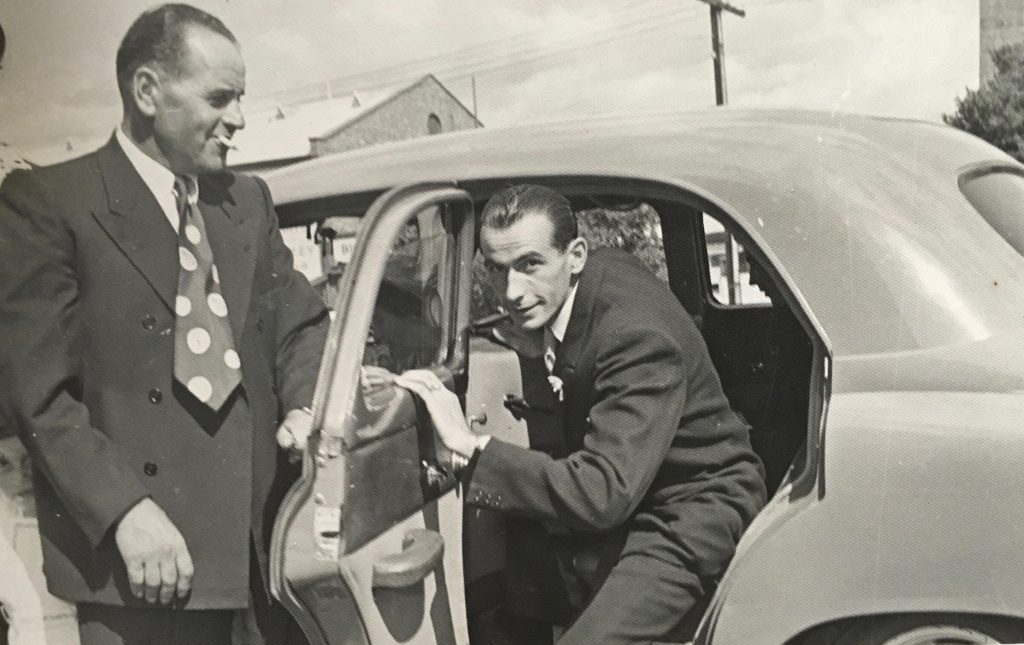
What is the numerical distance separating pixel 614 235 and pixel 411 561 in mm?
1138

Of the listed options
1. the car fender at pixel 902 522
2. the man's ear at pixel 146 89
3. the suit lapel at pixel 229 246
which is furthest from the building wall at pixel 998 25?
the man's ear at pixel 146 89

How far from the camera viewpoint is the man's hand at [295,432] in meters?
2.21

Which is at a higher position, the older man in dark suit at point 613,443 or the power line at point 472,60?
the power line at point 472,60

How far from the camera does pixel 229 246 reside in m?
2.30

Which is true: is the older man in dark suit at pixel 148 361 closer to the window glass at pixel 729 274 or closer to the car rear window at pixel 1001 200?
the window glass at pixel 729 274

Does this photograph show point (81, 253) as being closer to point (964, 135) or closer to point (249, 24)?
point (249, 24)

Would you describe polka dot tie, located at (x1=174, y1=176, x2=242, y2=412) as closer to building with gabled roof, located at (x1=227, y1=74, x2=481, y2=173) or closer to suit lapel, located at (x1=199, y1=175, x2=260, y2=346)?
suit lapel, located at (x1=199, y1=175, x2=260, y2=346)

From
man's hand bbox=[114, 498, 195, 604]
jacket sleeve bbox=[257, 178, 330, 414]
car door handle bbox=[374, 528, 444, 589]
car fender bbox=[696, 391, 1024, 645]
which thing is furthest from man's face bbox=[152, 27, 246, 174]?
car fender bbox=[696, 391, 1024, 645]

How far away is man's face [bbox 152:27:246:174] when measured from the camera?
2141mm

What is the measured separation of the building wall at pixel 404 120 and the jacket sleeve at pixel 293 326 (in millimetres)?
244

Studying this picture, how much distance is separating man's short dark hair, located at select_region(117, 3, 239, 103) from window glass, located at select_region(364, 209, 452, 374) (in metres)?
0.66

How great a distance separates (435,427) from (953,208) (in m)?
1.32

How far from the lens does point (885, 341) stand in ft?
6.77

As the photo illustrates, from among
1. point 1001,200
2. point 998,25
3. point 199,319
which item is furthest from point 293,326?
point 998,25
